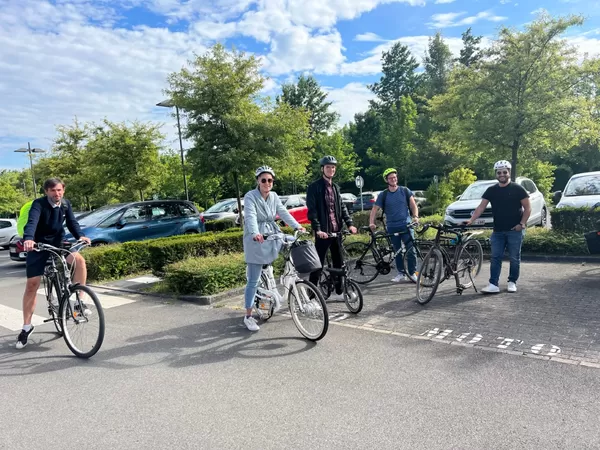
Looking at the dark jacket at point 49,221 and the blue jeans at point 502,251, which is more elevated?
the dark jacket at point 49,221

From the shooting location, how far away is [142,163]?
19.0m

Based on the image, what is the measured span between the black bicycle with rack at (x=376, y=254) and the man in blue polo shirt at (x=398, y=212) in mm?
56

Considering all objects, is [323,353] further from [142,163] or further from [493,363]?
[142,163]

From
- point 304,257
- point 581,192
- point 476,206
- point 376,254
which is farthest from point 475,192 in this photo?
point 304,257

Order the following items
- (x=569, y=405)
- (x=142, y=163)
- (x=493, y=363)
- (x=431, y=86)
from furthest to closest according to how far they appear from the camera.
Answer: (x=431, y=86) < (x=142, y=163) < (x=493, y=363) < (x=569, y=405)

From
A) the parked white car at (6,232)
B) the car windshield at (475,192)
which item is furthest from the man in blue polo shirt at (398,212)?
the parked white car at (6,232)

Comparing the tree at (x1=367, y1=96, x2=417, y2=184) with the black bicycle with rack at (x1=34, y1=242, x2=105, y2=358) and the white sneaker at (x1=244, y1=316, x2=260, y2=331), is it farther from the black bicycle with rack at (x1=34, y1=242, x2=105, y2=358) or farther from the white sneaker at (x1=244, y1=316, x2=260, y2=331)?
the black bicycle with rack at (x1=34, y1=242, x2=105, y2=358)

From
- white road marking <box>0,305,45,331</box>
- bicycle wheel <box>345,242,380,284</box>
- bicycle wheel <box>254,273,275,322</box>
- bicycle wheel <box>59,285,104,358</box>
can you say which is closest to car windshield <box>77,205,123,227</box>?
white road marking <box>0,305,45,331</box>

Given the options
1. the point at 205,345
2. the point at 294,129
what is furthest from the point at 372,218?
the point at 294,129

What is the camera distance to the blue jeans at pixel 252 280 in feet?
16.7

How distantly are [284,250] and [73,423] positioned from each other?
2792 millimetres

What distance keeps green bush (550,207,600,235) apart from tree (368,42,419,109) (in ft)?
168

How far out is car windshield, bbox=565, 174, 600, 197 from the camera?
11641 millimetres

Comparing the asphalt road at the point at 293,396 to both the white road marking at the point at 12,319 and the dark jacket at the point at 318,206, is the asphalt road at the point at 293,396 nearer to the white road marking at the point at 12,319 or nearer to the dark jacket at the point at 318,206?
the white road marking at the point at 12,319
